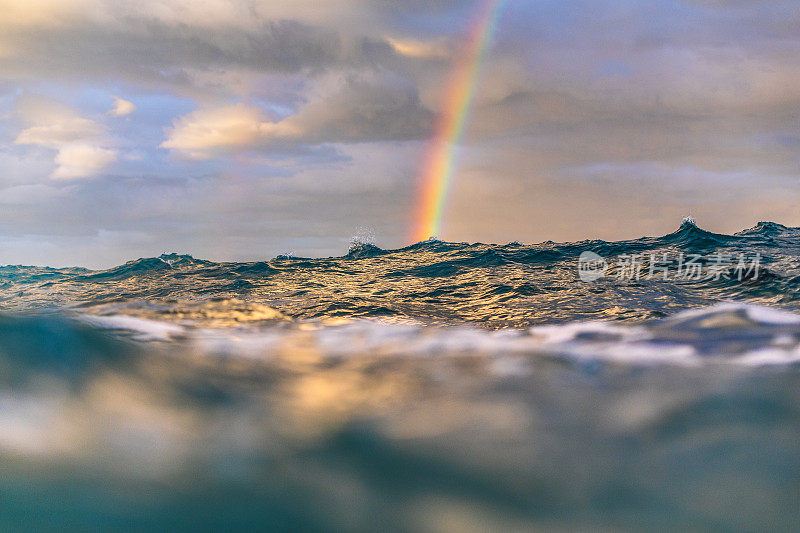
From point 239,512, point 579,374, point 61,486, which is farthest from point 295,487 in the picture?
point 579,374

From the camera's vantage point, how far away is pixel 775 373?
5105 mm

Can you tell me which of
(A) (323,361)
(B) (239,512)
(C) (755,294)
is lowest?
(B) (239,512)

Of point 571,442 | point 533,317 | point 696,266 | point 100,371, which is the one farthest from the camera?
point 696,266

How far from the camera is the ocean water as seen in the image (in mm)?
3018

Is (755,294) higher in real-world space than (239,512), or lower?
higher

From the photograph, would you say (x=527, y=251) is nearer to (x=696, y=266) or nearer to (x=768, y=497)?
(x=696, y=266)

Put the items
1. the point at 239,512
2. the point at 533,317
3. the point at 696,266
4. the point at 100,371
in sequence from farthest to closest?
the point at 696,266
the point at 533,317
the point at 100,371
the point at 239,512

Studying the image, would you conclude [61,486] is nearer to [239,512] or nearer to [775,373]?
[239,512]

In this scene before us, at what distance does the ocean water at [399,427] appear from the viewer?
3018mm

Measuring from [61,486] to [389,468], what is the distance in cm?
199

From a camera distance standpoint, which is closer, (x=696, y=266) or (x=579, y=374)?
(x=579, y=374)

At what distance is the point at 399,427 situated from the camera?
154 inches

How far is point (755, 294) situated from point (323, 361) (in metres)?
10.4

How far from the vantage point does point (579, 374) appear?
17.0 ft
